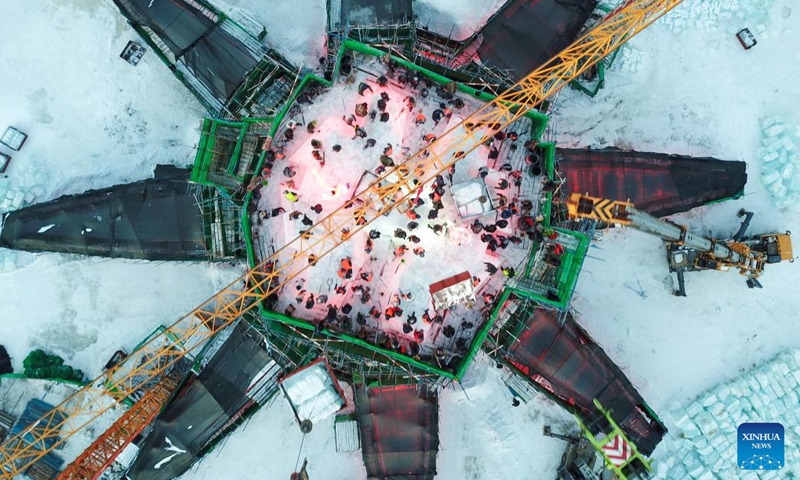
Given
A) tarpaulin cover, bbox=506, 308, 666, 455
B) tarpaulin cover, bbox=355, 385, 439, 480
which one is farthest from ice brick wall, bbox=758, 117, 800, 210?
tarpaulin cover, bbox=355, 385, 439, 480

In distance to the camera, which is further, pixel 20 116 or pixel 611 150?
pixel 20 116

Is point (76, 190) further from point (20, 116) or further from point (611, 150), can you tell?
point (611, 150)

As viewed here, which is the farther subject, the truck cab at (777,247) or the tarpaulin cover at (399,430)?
the truck cab at (777,247)

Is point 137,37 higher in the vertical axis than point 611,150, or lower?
higher

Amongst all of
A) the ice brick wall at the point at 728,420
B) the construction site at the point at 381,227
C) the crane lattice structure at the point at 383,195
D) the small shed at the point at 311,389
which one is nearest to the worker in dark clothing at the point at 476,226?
the construction site at the point at 381,227

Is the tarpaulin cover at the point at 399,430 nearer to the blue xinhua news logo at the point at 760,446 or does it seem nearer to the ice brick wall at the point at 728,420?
the ice brick wall at the point at 728,420

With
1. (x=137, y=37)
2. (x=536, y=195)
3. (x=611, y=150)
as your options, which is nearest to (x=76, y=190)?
(x=137, y=37)

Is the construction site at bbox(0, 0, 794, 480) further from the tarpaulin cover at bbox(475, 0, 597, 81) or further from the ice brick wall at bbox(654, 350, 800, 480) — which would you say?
the ice brick wall at bbox(654, 350, 800, 480)

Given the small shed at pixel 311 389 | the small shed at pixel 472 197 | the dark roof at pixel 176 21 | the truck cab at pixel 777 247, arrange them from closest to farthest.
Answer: the small shed at pixel 472 197
the small shed at pixel 311 389
the dark roof at pixel 176 21
the truck cab at pixel 777 247
